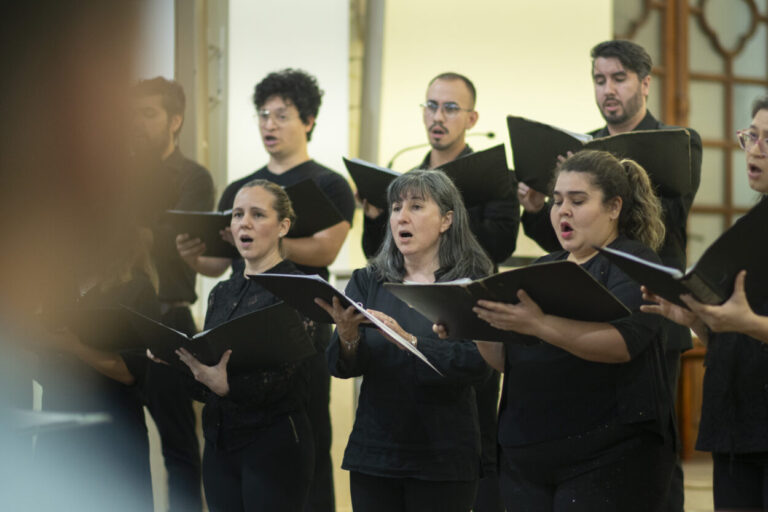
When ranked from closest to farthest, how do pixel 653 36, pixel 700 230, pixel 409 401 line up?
pixel 409 401, pixel 653 36, pixel 700 230

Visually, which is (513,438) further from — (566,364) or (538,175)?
(538,175)

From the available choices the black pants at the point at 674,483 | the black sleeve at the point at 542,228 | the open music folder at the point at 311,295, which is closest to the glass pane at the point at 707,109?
the black sleeve at the point at 542,228

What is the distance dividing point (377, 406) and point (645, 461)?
2.20 feet

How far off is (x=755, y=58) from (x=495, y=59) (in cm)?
297

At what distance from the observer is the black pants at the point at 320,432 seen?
9.18 feet

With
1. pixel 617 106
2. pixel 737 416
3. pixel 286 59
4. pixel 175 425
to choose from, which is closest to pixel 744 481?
pixel 737 416

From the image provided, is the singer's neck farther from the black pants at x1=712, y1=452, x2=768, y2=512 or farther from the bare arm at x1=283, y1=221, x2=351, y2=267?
the black pants at x1=712, y1=452, x2=768, y2=512

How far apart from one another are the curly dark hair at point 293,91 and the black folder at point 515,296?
1.47 m

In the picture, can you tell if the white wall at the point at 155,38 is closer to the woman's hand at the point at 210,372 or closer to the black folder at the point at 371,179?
the woman's hand at the point at 210,372

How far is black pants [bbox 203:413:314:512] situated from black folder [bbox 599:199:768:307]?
3.86 feet

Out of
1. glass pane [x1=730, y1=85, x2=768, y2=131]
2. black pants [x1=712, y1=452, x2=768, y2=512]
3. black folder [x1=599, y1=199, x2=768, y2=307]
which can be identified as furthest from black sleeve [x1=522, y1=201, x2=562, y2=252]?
glass pane [x1=730, y1=85, x2=768, y2=131]

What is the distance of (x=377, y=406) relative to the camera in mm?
2193

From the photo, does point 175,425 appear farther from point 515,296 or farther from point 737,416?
point 737,416

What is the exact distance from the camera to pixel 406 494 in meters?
2.14
